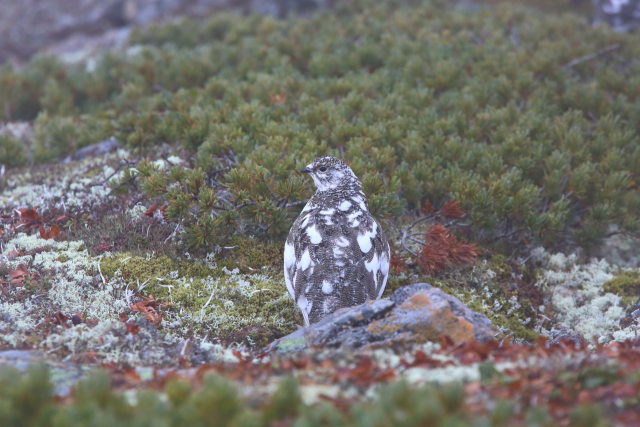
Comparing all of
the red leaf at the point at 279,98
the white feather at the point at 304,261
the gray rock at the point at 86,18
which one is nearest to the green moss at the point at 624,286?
the white feather at the point at 304,261

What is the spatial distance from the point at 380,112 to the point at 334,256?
12.3ft

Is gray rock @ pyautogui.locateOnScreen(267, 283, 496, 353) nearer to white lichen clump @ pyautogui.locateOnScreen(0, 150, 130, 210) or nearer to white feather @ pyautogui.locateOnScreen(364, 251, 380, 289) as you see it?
white feather @ pyautogui.locateOnScreen(364, 251, 380, 289)

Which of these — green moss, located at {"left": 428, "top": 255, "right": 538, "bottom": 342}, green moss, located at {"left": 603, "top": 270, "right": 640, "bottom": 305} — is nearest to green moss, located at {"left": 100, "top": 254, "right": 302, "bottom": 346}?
green moss, located at {"left": 428, "top": 255, "right": 538, "bottom": 342}

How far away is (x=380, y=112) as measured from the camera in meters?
9.07

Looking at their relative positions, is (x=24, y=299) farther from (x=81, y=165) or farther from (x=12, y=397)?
(x=81, y=165)

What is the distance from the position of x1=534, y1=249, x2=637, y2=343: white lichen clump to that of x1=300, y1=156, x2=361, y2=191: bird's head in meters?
2.39

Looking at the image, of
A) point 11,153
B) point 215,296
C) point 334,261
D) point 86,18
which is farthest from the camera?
point 86,18

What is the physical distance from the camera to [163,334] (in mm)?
5492

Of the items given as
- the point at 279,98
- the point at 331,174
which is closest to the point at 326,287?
the point at 331,174

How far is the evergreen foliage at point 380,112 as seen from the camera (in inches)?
289

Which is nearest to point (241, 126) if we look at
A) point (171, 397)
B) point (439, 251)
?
point (439, 251)

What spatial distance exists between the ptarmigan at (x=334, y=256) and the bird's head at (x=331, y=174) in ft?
0.26

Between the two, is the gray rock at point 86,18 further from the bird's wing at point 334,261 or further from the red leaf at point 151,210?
the bird's wing at point 334,261

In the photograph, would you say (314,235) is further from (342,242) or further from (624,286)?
(624,286)
